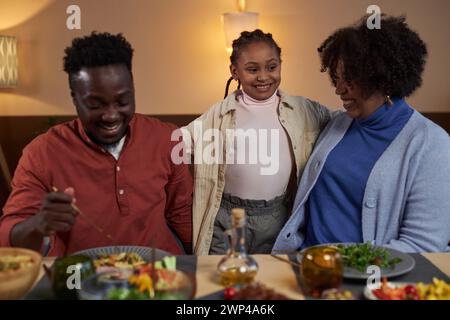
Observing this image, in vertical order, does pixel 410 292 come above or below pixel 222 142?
below

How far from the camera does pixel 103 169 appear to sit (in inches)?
60.1

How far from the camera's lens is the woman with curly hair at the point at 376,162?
149 cm

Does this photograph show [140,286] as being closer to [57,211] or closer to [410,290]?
[57,211]

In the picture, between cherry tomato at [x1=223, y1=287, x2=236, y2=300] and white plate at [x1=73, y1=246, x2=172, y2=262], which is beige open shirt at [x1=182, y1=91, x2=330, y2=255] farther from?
cherry tomato at [x1=223, y1=287, x2=236, y2=300]

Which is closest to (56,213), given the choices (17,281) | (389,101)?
(17,281)

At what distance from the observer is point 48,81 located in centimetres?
314

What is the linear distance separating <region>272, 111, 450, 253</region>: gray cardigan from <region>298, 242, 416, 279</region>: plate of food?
227mm

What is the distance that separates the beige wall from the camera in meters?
3.12

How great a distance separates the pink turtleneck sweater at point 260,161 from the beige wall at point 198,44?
1365mm

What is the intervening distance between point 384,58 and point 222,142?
589mm

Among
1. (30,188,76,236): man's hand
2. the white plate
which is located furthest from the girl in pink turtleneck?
(30,188,76,236): man's hand

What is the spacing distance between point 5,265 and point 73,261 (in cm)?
13

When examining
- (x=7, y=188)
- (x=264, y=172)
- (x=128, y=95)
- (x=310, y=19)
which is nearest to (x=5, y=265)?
(x=128, y=95)

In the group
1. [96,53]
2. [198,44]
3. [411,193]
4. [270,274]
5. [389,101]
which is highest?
[198,44]
